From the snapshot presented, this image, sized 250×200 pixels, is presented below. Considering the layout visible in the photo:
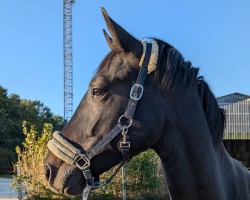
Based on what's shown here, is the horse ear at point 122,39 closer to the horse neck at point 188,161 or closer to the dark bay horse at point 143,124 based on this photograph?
the dark bay horse at point 143,124

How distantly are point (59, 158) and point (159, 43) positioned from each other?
2.82 feet

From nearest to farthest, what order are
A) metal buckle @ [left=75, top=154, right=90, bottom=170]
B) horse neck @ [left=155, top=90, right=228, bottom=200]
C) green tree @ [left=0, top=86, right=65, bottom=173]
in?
metal buckle @ [left=75, top=154, right=90, bottom=170] → horse neck @ [left=155, top=90, right=228, bottom=200] → green tree @ [left=0, top=86, right=65, bottom=173]

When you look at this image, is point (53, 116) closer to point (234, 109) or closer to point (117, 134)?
point (234, 109)

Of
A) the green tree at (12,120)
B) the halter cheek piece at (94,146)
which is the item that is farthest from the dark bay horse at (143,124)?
the green tree at (12,120)

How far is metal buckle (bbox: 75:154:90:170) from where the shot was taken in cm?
197

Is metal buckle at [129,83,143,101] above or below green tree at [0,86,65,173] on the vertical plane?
below

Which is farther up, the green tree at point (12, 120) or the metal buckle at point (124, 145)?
the green tree at point (12, 120)

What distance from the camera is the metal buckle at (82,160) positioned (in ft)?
6.47

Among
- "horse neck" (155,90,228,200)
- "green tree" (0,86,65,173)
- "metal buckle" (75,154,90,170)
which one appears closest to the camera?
"metal buckle" (75,154,90,170)

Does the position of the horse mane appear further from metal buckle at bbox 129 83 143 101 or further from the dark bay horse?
metal buckle at bbox 129 83 143 101

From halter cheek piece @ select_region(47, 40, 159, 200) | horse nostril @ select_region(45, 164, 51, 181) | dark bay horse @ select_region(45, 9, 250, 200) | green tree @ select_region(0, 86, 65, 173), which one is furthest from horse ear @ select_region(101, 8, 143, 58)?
green tree @ select_region(0, 86, 65, 173)

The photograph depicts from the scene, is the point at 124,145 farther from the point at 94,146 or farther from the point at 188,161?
the point at 188,161

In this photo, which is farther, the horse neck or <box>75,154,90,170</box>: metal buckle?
the horse neck

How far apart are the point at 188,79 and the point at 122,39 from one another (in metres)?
0.46
